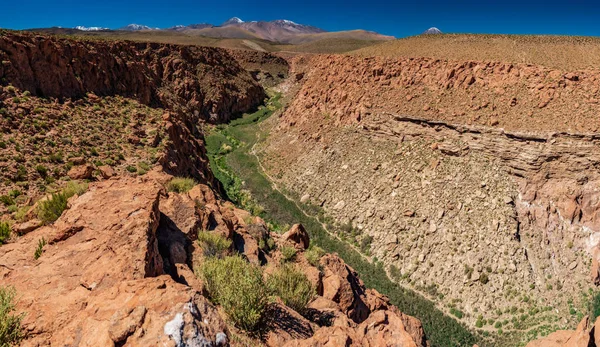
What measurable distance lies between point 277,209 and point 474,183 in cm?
1694

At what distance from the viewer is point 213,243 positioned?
1050 centimetres

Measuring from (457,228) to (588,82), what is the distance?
1686 cm

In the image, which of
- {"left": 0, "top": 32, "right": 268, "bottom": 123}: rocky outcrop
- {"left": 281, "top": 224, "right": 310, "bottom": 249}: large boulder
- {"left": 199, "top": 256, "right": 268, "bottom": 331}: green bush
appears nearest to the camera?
{"left": 199, "top": 256, "right": 268, "bottom": 331}: green bush

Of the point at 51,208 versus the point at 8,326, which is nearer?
the point at 8,326

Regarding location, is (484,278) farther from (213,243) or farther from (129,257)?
(129,257)

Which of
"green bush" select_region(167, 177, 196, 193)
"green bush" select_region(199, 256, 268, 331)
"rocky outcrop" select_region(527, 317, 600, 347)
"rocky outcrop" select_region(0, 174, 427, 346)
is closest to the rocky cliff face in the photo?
"rocky outcrop" select_region(527, 317, 600, 347)

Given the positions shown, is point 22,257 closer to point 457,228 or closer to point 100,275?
point 100,275

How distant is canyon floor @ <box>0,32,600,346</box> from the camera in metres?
7.16

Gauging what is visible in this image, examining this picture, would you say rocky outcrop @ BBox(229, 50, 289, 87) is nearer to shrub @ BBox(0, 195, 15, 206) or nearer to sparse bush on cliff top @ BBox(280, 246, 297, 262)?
shrub @ BBox(0, 195, 15, 206)

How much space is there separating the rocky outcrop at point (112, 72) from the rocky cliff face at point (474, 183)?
60.0ft

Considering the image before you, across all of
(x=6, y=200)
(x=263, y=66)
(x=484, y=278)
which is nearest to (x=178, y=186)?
(x=6, y=200)

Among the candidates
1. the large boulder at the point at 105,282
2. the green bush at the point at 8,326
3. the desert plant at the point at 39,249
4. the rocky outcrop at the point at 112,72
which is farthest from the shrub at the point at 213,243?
the rocky outcrop at the point at 112,72

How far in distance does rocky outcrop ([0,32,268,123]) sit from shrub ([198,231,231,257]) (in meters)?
19.1

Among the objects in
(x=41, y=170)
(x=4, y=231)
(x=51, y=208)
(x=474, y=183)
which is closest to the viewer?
(x=4, y=231)
